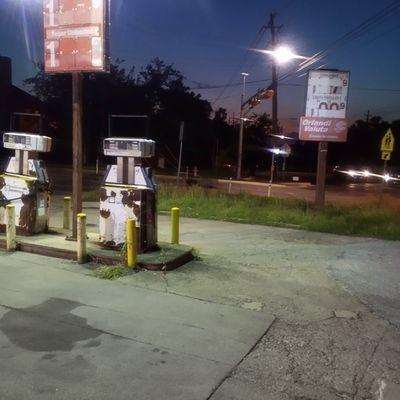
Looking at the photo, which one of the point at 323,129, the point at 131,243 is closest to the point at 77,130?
the point at 131,243

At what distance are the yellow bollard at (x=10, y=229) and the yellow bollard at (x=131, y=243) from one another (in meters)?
2.33

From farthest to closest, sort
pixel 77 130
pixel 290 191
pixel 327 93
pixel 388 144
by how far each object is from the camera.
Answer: pixel 290 191 → pixel 388 144 → pixel 327 93 → pixel 77 130

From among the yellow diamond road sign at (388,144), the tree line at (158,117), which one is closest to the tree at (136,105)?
the tree line at (158,117)

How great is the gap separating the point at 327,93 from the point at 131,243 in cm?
1060

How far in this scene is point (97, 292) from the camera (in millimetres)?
6824

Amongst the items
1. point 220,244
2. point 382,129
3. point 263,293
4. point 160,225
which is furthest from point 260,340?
point 382,129

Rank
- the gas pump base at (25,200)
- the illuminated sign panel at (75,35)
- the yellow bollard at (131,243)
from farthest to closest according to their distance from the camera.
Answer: the gas pump base at (25,200), the illuminated sign panel at (75,35), the yellow bollard at (131,243)

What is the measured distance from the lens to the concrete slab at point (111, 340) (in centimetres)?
427

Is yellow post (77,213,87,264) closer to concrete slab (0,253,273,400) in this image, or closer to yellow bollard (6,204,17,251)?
concrete slab (0,253,273,400)

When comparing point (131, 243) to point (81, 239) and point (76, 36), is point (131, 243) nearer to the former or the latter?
point (81, 239)

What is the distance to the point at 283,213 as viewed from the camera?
586 inches

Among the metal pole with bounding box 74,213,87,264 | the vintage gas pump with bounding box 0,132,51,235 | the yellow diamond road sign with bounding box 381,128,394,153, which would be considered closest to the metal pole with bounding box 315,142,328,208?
the yellow diamond road sign with bounding box 381,128,394,153

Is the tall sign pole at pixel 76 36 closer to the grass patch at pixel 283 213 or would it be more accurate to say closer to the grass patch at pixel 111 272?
the grass patch at pixel 111 272

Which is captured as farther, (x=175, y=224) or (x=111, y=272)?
(x=175, y=224)
